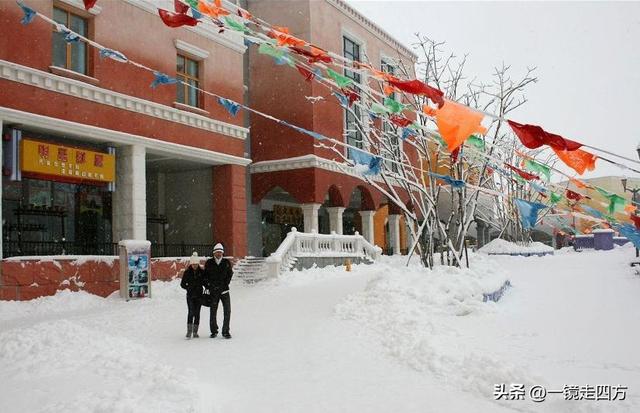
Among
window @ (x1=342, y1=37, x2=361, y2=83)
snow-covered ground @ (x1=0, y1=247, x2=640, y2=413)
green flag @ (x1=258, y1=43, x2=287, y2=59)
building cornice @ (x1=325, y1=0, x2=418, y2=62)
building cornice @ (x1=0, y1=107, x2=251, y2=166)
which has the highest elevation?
building cornice @ (x1=325, y1=0, x2=418, y2=62)

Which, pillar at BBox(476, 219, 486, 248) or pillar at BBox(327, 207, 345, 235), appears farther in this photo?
pillar at BBox(476, 219, 486, 248)

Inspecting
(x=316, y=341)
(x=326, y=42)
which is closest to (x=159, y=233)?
(x=326, y=42)

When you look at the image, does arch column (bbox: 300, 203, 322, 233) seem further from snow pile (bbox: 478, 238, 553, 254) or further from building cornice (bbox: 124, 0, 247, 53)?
snow pile (bbox: 478, 238, 553, 254)

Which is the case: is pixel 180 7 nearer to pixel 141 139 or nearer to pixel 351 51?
pixel 141 139

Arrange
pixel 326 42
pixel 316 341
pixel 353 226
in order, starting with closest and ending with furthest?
pixel 316 341, pixel 326 42, pixel 353 226

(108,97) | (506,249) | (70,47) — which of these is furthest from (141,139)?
(506,249)

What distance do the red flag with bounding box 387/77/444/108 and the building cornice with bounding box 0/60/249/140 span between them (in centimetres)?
1179

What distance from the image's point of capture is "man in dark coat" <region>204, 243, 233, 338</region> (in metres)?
9.62

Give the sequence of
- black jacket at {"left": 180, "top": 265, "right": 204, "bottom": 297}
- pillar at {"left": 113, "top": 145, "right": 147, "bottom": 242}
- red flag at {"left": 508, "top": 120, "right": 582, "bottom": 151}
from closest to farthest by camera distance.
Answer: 1. red flag at {"left": 508, "top": 120, "right": 582, "bottom": 151}
2. black jacket at {"left": 180, "top": 265, "right": 204, "bottom": 297}
3. pillar at {"left": 113, "top": 145, "right": 147, "bottom": 242}

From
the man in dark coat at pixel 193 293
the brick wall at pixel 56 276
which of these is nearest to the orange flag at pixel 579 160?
the man in dark coat at pixel 193 293

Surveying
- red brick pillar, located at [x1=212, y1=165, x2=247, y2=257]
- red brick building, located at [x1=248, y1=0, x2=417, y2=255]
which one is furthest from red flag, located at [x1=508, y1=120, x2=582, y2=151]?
red brick building, located at [x1=248, y1=0, x2=417, y2=255]

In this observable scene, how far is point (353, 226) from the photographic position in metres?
37.8

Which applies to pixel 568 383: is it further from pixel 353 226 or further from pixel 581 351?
pixel 353 226

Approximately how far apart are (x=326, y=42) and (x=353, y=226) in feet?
50.8
